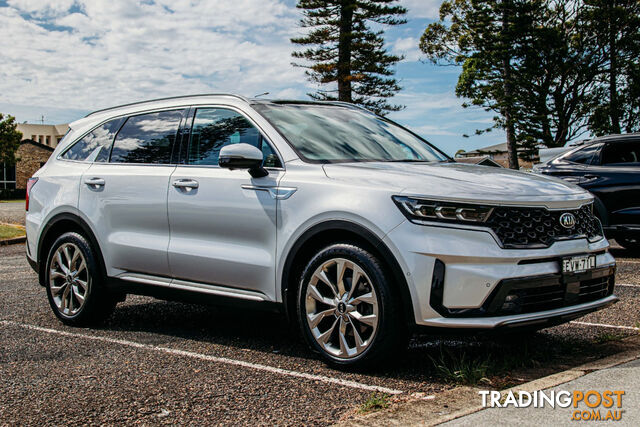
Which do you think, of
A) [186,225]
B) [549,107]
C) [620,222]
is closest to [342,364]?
[186,225]

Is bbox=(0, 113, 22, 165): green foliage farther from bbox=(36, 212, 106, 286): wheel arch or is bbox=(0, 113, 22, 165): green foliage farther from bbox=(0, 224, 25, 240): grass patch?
bbox=(36, 212, 106, 286): wheel arch

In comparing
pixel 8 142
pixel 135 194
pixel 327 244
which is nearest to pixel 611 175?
pixel 327 244

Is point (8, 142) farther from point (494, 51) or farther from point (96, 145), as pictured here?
point (96, 145)

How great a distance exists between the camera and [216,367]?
464 cm

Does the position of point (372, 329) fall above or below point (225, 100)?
below

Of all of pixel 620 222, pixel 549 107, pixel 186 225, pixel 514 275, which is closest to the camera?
pixel 514 275

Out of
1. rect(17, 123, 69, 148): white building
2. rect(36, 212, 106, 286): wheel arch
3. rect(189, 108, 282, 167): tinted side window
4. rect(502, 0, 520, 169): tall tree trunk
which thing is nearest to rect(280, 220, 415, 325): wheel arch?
rect(189, 108, 282, 167): tinted side window

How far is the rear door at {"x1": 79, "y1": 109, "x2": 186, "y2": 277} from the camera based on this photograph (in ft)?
18.1

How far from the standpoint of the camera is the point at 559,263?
13.6 ft

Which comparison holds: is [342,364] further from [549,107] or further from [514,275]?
[549,107]

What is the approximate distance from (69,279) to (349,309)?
301cm

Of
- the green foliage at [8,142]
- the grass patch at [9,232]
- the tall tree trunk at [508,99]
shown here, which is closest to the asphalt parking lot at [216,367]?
the grass patch at [9,232]

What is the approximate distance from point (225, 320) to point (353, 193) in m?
2.53

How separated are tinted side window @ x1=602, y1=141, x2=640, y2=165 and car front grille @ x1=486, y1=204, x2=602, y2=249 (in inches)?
252
